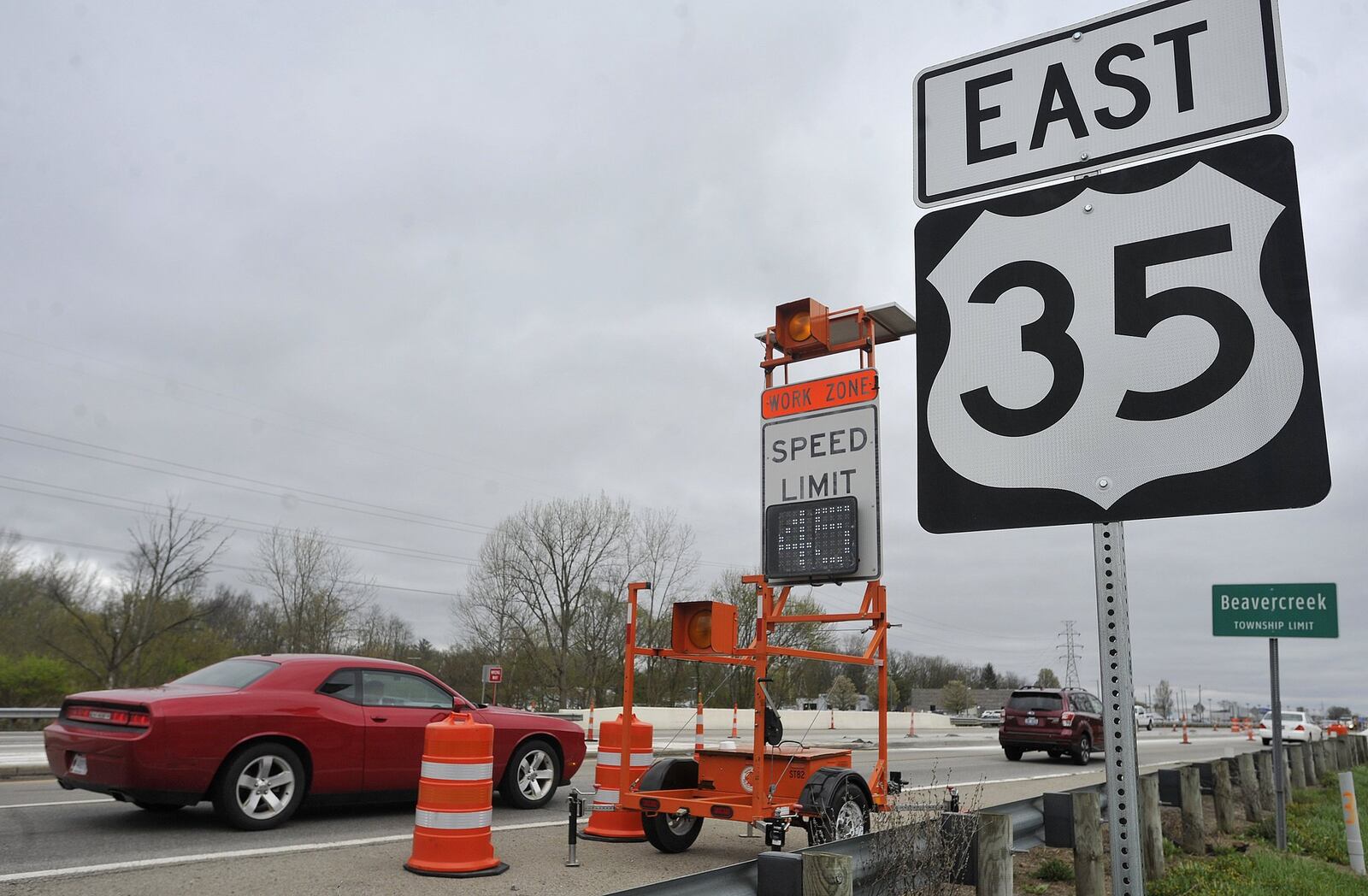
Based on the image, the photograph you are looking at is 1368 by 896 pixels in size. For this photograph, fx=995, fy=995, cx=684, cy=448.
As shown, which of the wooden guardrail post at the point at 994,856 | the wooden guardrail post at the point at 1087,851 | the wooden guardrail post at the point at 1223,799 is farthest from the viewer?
the wooden guardrail post at the point at 1223,799

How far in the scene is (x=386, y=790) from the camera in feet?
34.0

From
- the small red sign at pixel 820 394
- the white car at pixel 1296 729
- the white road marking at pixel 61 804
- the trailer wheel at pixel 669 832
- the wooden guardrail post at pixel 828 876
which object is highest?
the small red sign at pixel 820 394

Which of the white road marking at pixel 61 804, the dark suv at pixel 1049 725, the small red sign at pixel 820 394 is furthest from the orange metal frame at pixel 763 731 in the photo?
the dark suv at pixel 1049 725

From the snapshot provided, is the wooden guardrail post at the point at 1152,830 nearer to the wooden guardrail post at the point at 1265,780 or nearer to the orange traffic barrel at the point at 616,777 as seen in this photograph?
the orange traffic barrel at the point at 616,777

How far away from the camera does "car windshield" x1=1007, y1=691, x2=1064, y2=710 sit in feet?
78.9

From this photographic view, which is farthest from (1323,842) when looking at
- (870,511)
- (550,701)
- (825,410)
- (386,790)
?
(550,701)

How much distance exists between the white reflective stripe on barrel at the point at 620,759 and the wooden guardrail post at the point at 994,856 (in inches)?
165

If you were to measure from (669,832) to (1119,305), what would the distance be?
7853 millimetres

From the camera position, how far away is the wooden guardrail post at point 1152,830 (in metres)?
7.09

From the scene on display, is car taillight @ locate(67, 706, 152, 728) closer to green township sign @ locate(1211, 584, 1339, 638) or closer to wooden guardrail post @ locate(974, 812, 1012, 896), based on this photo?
wooden guardrail post @ locate(974, 812, 1012, 896)

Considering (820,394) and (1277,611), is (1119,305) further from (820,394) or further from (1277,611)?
(1277,611)

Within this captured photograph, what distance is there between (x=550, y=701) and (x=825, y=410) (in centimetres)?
4929

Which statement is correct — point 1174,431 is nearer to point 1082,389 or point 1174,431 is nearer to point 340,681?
point 1082,389

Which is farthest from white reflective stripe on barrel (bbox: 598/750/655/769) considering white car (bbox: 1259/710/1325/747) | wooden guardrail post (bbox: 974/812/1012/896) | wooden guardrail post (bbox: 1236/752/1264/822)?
white car (bbox: 1259/710/1325/747)
